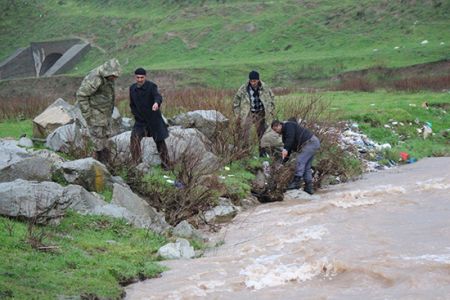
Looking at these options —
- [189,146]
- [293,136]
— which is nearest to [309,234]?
[293,136]

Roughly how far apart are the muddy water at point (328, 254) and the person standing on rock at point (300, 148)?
2.52 ft

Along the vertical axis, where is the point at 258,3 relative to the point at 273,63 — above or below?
above

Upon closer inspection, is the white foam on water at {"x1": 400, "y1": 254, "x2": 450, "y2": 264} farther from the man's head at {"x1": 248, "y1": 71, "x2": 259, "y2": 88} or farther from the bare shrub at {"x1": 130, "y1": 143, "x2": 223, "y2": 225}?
the man's head at {"x1": 248, "y1": 71, "x2": 259, "y2": 88}

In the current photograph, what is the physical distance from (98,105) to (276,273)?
575 cm

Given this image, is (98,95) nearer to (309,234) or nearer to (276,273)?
(309,234)

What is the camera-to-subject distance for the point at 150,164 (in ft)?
41.0

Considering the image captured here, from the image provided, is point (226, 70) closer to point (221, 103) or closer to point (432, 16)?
point (432, 16)

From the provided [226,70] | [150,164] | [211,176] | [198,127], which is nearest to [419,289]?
[211,176]

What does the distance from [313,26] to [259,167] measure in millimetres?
36754

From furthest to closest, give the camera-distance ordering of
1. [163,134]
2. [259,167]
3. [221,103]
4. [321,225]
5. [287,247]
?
[221,103]
[259,167]
[163,134]
[321,225]
[287,247]

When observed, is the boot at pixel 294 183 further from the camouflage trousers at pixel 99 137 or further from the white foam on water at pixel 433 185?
the camouflage trousers at pixel 99 137

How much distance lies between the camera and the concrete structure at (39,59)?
56.3 metres

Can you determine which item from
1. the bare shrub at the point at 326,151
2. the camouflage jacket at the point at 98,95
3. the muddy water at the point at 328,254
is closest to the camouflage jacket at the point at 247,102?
the bare shrub at the point at 326,151

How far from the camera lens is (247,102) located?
46.6ft
